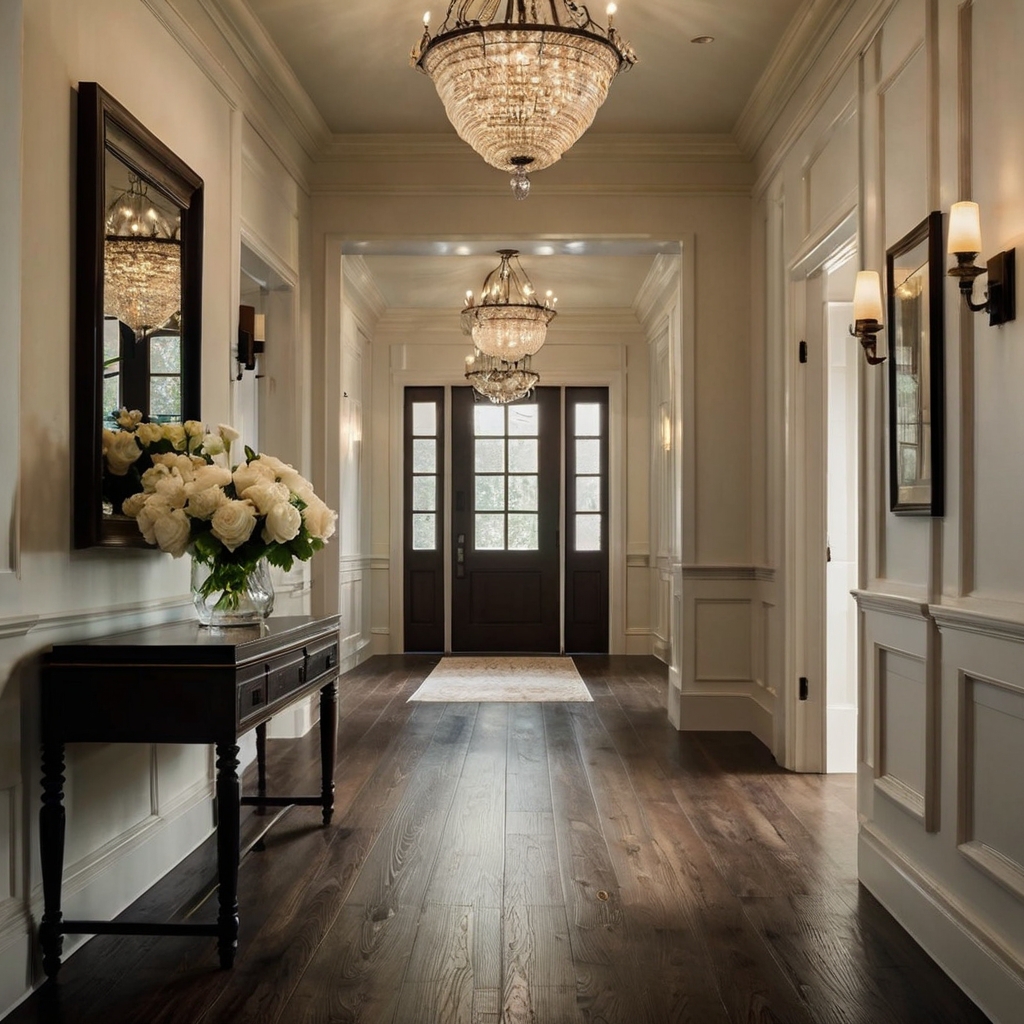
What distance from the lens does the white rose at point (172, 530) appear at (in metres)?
2.88

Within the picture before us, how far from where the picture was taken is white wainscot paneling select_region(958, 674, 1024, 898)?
237 centimetres

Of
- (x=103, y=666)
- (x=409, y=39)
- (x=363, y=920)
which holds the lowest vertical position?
(x=363, y=920)

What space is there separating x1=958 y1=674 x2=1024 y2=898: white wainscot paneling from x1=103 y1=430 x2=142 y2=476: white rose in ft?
7.49

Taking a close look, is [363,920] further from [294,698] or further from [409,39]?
[409,39]

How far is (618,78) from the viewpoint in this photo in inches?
190

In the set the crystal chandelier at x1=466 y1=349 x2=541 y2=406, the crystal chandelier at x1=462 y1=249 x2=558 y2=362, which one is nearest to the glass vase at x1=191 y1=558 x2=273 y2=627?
the crystal chandelier at x1=462 y1=249 x2=558 y2=362

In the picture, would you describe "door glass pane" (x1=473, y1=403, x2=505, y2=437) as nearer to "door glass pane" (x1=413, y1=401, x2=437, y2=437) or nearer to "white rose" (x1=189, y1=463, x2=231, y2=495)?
"door glass pane" (x1=413, y1=401, x2=437, y2=437)

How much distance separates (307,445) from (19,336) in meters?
3.03

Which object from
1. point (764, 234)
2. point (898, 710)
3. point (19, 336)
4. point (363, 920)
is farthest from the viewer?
point (764, 234)

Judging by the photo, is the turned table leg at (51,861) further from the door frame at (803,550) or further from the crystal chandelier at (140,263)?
the door frame at (803,550)

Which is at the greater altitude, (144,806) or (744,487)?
(744,487)

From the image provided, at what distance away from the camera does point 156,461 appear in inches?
121

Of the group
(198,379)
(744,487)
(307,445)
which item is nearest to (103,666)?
(198,379)

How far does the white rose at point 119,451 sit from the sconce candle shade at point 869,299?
2.13 meters
